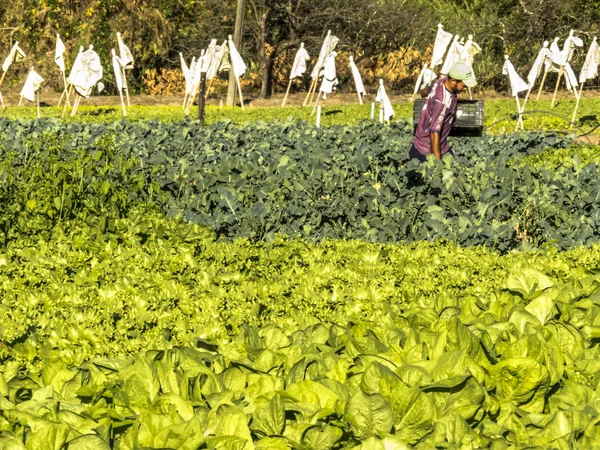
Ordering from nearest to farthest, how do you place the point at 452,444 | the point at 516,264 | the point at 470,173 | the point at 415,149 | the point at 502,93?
the point at 452,444
the point at 516,264
the point at 470,173
the point at 415,149
the point at 502,93

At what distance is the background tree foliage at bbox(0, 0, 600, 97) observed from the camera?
1275 inches

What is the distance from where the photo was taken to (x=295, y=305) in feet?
15.1

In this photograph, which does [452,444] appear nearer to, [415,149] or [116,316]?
[116,316]

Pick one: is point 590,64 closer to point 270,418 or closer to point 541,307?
point 541,307

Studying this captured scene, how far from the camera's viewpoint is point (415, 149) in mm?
9312

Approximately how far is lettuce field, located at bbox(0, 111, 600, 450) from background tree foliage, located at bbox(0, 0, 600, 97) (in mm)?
23431

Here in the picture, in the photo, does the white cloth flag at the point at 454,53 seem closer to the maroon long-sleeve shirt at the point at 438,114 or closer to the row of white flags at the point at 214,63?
the row of white flags at the point at 214,63

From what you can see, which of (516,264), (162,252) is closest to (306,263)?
(162,252)

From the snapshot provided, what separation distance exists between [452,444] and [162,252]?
11.1 ft

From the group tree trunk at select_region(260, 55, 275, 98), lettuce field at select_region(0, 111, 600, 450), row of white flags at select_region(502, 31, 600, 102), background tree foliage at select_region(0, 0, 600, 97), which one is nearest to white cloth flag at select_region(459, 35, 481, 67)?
row of white flags at select_region(502, 31, 600, 102)

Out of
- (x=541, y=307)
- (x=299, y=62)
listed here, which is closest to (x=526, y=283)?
(x=541, y=307)

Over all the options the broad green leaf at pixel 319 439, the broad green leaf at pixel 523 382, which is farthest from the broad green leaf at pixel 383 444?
the broad green leaf at pixel 523 382

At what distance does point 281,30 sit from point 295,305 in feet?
98.7

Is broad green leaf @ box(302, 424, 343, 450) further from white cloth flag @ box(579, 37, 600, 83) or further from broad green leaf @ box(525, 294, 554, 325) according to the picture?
white cloth flag @ box(579, 37, 600, 83)
